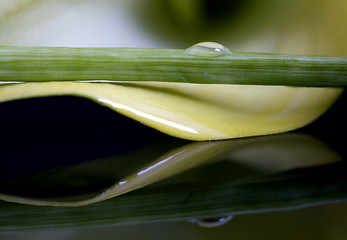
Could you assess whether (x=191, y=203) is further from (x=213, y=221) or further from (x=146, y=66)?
(x=146, y=66)

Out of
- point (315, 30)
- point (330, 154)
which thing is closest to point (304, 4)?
point (315, 30)

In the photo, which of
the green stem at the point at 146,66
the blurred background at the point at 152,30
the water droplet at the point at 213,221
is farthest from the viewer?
the blurred background at the point at 152,30


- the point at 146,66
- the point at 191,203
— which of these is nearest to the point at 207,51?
the point at 146,66

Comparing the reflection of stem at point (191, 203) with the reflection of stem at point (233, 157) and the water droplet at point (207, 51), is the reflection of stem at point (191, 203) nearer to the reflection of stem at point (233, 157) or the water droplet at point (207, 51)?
the reflection of stem at point (233, 157)

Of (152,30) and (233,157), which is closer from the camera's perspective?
(233,157)

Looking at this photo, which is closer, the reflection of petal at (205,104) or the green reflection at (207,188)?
the green reflection at (207,188)

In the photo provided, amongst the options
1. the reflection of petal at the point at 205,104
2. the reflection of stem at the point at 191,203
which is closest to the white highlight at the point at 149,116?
the reflection of petal at the point at 205,104

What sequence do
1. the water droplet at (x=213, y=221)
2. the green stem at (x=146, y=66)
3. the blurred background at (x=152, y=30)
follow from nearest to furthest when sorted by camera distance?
the water droplet at (x=213, y=221)
the green stem at (x=146, y=66)
the blurred background at (x=152, y=30)
